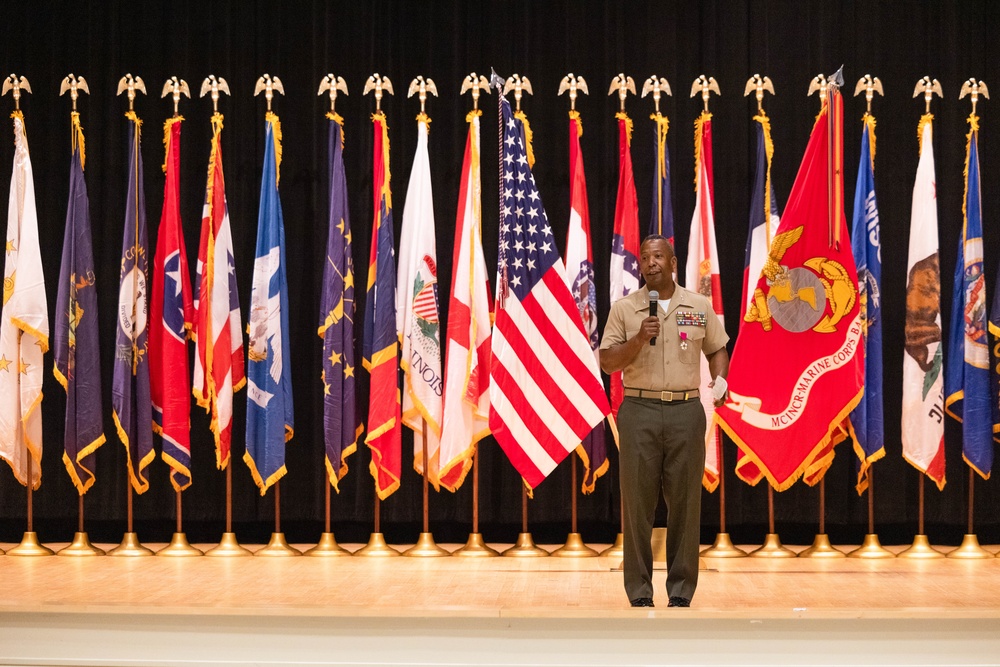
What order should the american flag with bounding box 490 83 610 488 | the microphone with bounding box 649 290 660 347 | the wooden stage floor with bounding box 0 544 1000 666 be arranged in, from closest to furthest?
the wooden stage floor with bounding box 0 544 1000 666, the microphone with bounding box 649 290 660 347, the american flag with bounding box 490 83 610 488

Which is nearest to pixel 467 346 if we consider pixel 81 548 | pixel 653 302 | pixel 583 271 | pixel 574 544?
pixel 583 271

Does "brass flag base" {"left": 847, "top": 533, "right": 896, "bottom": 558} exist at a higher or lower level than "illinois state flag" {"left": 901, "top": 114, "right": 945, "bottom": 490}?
lower

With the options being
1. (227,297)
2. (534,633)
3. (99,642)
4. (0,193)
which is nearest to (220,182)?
(227,297)

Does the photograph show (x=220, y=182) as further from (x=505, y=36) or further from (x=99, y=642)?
(x=99, y=642)

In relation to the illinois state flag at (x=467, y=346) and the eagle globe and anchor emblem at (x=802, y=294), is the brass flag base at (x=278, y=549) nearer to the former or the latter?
the illinois state flag at (x=467, y=346)

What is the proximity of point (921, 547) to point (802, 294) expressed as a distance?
1.82 metres

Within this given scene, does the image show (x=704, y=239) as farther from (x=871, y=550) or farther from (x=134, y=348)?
(x=134, y=348)

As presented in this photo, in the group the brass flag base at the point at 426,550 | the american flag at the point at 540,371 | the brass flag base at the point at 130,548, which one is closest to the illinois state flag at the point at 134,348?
the brass flag base at the point at 130,548

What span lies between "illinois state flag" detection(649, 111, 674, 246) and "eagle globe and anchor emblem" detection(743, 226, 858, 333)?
765 millimetres

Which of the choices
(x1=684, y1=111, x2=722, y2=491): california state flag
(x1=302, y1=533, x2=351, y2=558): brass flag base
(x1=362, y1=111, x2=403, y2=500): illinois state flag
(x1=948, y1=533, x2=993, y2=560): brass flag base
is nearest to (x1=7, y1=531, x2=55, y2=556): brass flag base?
(x1=302, y1=533, x2=351, y2=558): brass flag base

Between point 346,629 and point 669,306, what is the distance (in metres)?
1.96

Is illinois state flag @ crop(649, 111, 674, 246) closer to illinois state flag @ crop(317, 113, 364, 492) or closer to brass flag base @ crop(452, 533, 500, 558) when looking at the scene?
illinois state flag @ crop(317, 113, 364, 492)

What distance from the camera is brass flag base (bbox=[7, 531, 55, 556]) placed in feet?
23.1

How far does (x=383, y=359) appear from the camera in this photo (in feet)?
23.0
